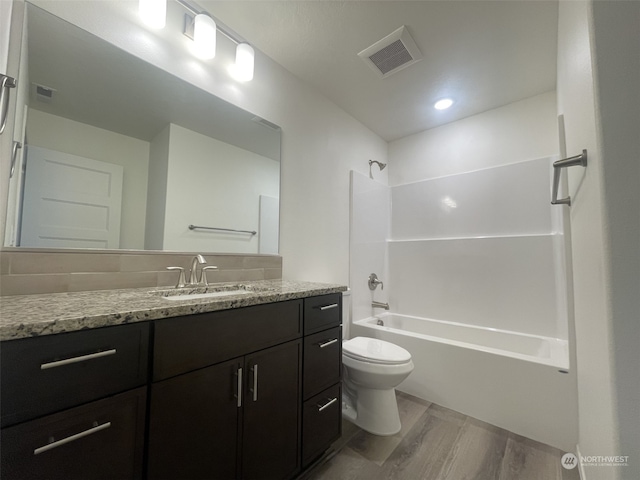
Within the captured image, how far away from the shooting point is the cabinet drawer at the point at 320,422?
1.18 m

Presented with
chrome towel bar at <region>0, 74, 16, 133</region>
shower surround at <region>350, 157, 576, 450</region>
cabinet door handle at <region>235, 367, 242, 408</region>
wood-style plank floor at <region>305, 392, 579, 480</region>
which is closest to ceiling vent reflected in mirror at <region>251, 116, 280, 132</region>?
shower surround at <region>350, 157, 576, 450</region>

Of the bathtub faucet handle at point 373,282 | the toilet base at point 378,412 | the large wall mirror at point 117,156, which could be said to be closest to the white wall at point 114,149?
the large wall mirror at point 117,156

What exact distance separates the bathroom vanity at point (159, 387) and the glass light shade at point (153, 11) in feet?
4.07

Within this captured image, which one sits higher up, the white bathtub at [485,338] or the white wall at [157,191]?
the white wall at [157,191]

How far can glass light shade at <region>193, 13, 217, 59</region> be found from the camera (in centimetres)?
137

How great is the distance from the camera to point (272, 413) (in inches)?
40.9

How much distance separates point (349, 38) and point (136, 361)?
1984 millimetres

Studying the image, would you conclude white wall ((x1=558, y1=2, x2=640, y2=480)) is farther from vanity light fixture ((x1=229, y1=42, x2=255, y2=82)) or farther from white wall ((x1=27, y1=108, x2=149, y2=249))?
white wall ((x1=27, y1=108, x2=149, y2=249))

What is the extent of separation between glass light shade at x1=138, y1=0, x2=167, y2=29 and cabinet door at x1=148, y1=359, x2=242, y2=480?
1531 millimetres

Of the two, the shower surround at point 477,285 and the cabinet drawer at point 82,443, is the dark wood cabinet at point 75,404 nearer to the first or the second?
the cabinet drawer at point 82,443

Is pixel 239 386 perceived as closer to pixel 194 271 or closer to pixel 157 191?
pixel 194 271

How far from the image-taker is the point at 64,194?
1051 mm

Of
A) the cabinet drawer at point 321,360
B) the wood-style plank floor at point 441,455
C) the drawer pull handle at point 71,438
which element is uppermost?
the drawer pull handle at point 71,438

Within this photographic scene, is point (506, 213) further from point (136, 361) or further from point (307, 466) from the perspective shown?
point (136, 361)
